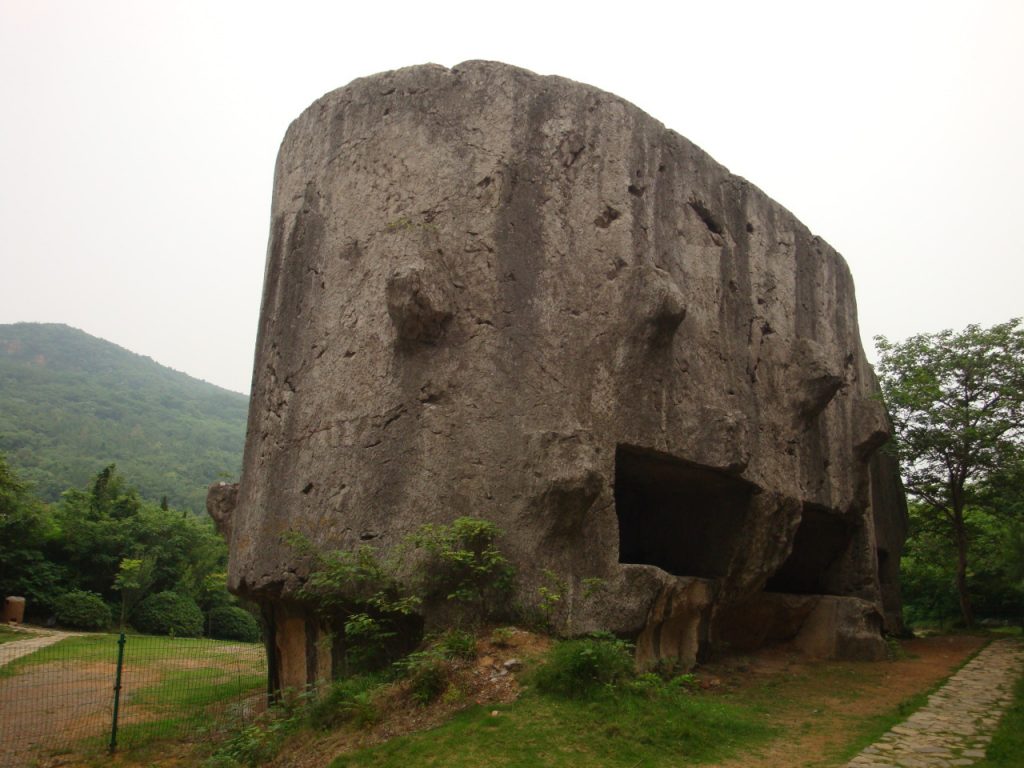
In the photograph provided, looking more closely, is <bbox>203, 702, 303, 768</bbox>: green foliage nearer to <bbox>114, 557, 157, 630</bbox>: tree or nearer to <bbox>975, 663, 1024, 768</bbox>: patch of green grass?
<bbox>975, 663, 1024, 768</bbox>: patch of green grass

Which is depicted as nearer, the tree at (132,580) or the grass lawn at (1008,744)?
the grass lawn at (1008,744)

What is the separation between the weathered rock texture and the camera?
354 inches

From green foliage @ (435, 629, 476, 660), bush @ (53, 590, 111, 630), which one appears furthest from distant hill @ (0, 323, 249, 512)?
green foliage @ (435, 629, 476, 660)

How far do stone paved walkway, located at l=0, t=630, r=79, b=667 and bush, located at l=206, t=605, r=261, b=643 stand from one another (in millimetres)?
7081

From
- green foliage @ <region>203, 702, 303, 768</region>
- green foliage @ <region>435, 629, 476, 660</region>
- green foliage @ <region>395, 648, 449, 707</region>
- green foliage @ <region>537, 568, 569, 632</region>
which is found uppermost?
green foliage @ <region>537, 568, 569, 632</region>

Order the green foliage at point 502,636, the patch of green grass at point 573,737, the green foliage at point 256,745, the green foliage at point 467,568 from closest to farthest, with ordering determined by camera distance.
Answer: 1. the patch of green grass at point 573,737
2. the green foliage at point 256,745
3. the green foliage at point 502,636
4. the green foliage at point 467,568

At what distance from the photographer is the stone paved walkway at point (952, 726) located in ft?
23.3

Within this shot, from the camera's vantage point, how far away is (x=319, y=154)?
11008 millimetres

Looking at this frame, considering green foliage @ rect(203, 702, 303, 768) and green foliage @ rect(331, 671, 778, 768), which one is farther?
green foliage @ rect(203, 702, 303, 768)

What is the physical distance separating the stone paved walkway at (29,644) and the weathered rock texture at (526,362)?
8.31 meters

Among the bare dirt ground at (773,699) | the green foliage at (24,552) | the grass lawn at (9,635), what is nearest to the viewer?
the bare dirt ground at (773,699)

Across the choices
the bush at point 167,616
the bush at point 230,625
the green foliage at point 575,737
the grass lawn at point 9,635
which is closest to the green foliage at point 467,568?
the green foliage at point 575,737

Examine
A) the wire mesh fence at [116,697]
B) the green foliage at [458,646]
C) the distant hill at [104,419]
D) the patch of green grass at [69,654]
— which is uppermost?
the distant hill at [104,419]

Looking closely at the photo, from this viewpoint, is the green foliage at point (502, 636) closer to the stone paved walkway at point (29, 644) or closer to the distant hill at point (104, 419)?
the stone paved walkway at point (29, 644)
